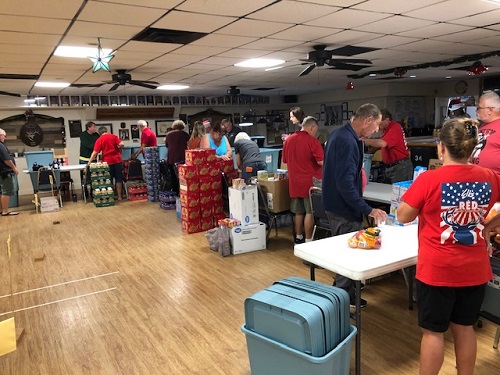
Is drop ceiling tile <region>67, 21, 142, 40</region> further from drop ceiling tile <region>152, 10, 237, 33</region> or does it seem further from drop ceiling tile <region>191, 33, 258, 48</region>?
drop ceiling tile <region>191, 33, 258, 48</region>

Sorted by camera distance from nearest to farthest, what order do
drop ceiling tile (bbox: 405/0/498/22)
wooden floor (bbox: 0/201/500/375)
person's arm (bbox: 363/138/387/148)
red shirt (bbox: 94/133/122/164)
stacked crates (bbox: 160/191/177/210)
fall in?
wooden floor (bbox: 0/201/500/375) → drop ceiling tile (bbox: 405/0/498/22) → person's arm (bbox: 363/138/387/148) → stacked crates (bbox: 160/191/177/210) → red shirt (bbox: 94/133/122/164)

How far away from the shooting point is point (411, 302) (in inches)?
129

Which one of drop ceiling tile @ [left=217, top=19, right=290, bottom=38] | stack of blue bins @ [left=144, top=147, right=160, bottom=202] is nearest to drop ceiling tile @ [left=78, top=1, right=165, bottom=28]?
drop ceiling tile @ [left=217, top=19, right=290, bottom=38]

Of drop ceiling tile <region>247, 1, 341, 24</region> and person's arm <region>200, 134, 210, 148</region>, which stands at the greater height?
drop ceiling tile <region>247, 1, 341, 24</region>

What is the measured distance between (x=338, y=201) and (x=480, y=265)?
1192 mm

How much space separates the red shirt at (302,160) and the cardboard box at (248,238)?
2.27ft

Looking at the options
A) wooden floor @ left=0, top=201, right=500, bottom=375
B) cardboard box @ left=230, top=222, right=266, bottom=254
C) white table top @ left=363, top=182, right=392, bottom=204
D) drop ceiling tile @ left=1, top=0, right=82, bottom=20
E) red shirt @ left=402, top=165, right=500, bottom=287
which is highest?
drop ceiling tile @ left=1, top=0, right=82, bottom=20

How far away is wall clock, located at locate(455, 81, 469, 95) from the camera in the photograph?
11312mm

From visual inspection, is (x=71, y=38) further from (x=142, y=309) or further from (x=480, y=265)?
(x=480, y=265)

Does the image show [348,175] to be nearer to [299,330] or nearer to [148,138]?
[299,330]

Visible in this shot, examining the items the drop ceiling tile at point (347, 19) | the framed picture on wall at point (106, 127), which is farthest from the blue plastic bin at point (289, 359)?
the framed picture on wall at point (106, 127)

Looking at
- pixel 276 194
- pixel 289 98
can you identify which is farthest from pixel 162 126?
pixel 276 194

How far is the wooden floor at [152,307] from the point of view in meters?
2.68

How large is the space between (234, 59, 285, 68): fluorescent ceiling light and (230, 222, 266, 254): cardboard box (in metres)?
2.94
